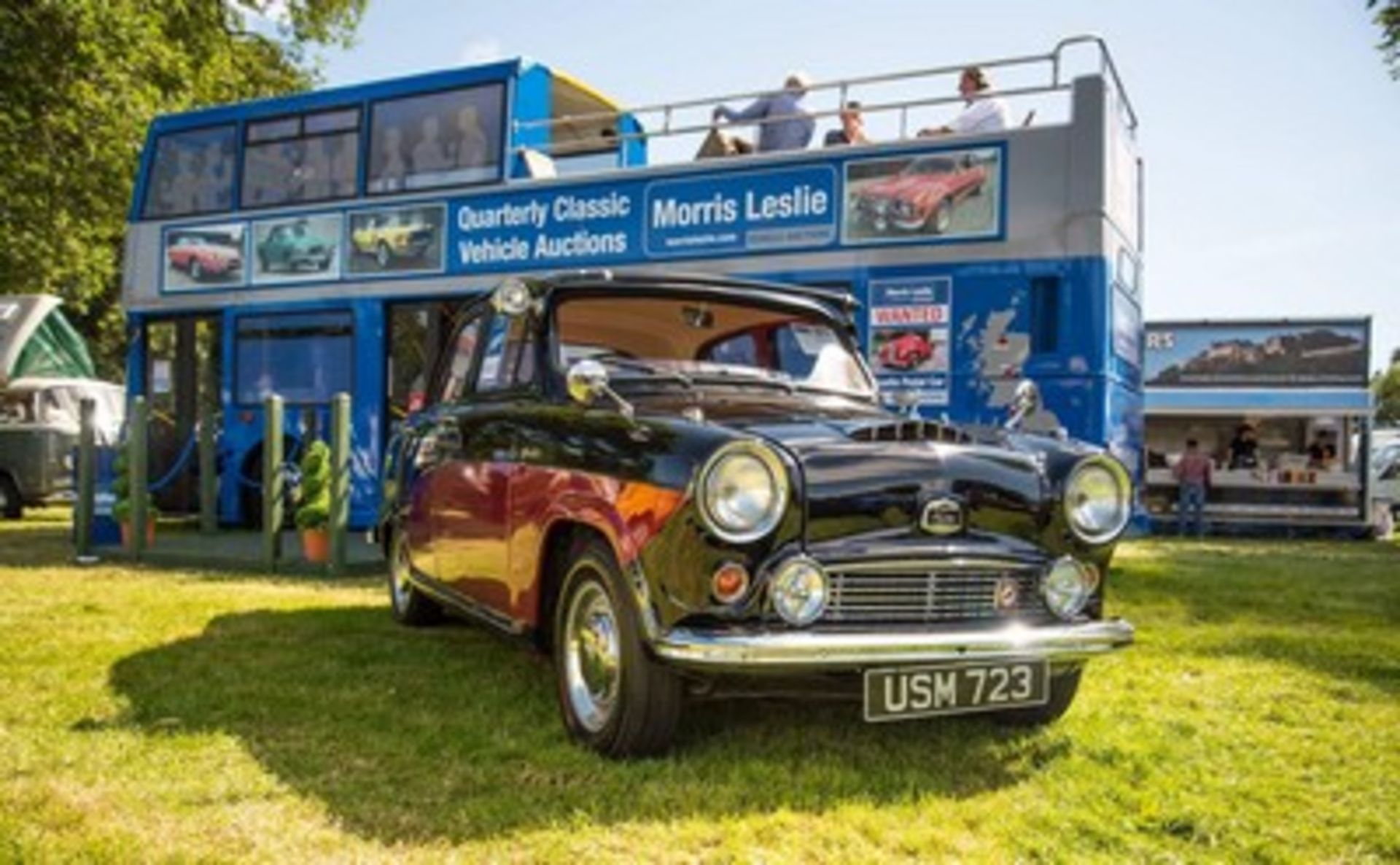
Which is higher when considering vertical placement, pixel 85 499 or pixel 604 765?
pixel 85 499

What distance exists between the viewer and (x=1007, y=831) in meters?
3.17

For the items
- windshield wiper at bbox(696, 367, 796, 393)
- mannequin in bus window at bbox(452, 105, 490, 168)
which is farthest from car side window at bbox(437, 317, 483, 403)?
mannequin in bus window at bbox(452, 105, 490, 168)

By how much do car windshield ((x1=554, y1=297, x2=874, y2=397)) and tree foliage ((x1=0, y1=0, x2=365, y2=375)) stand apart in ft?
46.3

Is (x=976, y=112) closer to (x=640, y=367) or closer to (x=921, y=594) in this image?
(x=640, y=367)

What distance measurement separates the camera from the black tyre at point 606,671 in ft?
11.5

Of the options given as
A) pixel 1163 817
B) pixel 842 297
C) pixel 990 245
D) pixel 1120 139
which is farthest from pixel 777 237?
pixel 1163 817

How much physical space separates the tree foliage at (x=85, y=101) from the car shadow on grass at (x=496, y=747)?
13611 mm

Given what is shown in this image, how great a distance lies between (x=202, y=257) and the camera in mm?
11797

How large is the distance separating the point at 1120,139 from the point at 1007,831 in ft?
23.3

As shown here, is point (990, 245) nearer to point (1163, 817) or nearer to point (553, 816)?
point (1163, 817)

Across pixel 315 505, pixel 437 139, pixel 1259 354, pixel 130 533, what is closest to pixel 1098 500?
pixel 315 505

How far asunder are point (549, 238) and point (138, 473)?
397cm

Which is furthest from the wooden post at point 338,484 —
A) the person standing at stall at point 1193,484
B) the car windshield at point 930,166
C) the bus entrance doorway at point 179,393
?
the person standing at stall at point 1193,484

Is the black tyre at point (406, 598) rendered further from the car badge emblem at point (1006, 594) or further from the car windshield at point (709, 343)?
the car badge emblem at point (1006, 594)
